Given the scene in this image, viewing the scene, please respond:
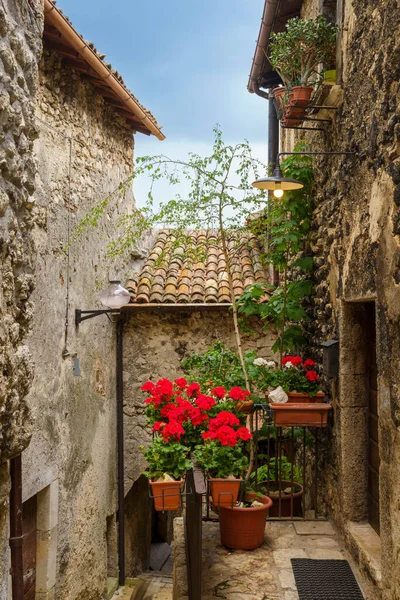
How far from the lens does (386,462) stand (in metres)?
3.51

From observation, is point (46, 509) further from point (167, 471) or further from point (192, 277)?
point (192, 277)

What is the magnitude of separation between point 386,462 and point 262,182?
8.84 feet

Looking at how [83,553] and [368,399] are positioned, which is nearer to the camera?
[368,399]

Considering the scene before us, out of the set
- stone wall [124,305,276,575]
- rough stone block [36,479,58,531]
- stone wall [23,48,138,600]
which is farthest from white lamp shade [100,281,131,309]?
rough stone block [36,479,58,531]

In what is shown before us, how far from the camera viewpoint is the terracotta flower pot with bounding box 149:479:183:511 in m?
4.23

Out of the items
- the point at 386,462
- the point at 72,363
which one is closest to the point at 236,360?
the point at 72,363

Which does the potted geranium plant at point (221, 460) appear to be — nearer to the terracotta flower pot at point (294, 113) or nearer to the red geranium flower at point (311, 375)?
the red geranium flower at point (311, 375)

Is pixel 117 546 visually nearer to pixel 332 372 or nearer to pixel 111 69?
pixel 332 372

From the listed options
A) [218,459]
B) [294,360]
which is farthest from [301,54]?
[218,459]

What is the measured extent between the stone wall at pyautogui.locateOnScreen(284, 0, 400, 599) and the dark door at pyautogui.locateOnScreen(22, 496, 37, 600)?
116 inches

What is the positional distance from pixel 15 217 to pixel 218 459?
2.61 m

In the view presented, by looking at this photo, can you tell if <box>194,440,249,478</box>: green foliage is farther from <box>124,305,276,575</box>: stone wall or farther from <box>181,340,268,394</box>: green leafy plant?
<box>124,305,276,575</box>: stone wall

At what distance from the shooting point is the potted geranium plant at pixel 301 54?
5.26 metres

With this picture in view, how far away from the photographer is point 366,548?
419cm
